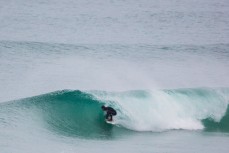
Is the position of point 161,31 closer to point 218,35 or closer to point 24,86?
point 218,35

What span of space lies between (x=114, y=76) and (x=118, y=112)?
19.2 feet

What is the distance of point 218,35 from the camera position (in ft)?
105

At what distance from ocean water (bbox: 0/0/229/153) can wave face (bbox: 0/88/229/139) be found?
3cm

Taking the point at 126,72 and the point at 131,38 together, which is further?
the point at 131,38

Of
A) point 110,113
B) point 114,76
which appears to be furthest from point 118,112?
point 114,76

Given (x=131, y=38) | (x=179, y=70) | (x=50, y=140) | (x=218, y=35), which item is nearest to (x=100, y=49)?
(x=131, y=38)

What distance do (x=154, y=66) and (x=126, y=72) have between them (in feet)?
7.29

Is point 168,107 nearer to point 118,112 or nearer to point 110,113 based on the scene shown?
point 118,112

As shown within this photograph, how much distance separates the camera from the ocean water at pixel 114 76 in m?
13.8

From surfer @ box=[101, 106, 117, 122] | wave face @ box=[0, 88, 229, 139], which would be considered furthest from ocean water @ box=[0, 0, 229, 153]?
surfer @ box=[101, 106, 117, 122]

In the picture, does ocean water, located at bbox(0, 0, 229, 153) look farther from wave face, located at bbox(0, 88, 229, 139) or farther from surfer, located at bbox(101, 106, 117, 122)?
surfer, located at bbox(101, 106, 117, 122)

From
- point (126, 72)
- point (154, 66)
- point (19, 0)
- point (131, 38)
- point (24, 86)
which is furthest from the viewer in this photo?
point (19, 0)

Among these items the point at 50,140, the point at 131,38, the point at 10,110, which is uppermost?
the point at 131,38

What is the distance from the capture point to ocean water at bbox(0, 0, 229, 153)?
45.1 feet
